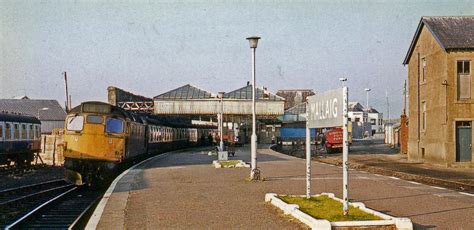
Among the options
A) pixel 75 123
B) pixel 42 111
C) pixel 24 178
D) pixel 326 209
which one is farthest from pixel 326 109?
pixel 42 111

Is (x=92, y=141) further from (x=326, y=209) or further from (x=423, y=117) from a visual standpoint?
(x=423, y=117)

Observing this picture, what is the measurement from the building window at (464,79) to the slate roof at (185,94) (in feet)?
119

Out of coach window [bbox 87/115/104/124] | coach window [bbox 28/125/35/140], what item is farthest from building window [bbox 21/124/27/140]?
coach window [bbox 87/115/104/124]

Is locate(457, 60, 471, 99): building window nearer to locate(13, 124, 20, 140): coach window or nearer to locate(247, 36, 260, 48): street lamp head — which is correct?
locate(247, 36, 260, 48): street lamp head

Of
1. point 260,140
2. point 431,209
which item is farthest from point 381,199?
point 260,140

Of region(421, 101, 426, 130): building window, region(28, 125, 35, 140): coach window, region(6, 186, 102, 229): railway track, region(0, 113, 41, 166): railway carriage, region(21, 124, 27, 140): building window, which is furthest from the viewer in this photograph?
region(28, 125, 35, 140): coach window

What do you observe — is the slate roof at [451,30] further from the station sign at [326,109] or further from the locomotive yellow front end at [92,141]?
the station sign at [326,109]

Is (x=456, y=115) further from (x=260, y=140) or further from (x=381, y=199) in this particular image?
(x=260, y=140)

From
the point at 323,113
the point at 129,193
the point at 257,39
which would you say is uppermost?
the point at 257,39

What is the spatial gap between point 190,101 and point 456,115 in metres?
37.1

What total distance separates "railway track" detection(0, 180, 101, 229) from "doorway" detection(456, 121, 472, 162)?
17.3 meters

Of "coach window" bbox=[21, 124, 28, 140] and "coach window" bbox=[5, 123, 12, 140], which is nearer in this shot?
"coach window" bbox=[5, 123, 12, 140]

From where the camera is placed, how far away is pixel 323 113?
1161 cm

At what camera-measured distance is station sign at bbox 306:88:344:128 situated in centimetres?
1042
